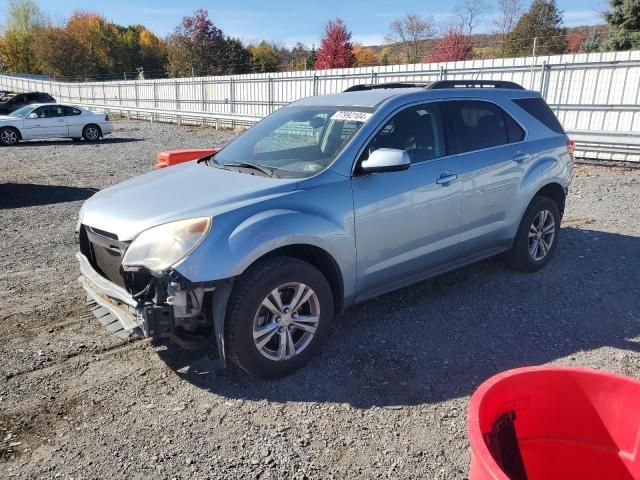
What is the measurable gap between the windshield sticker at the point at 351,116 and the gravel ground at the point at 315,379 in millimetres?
1623

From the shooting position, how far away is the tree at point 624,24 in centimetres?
2431

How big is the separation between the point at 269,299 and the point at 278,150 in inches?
58.5

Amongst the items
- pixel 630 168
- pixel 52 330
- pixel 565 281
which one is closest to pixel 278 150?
pixel 52 330

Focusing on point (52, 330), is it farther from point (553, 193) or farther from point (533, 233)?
point (553, 193)

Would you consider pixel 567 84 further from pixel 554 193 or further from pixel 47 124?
pixel 47 124

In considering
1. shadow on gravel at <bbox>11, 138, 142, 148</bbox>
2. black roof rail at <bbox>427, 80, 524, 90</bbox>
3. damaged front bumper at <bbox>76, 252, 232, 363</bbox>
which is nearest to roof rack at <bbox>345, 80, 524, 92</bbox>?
black roof rail at <bbox>427, 80, 524, 90</bbox>

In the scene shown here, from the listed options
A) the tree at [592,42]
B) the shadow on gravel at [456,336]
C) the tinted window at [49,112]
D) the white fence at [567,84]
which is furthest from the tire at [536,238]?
the tree at [592,42]

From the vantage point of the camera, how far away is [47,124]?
1873 centimetres

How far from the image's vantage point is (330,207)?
3.53 m

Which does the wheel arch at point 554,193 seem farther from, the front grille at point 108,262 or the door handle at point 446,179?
the front grille at point 108,262

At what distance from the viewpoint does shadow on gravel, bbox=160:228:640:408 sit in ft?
11.0

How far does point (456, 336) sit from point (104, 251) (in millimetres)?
2663

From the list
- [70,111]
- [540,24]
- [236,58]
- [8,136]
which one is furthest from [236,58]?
[8,136]

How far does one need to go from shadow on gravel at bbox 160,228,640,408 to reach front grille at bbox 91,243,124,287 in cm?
72
